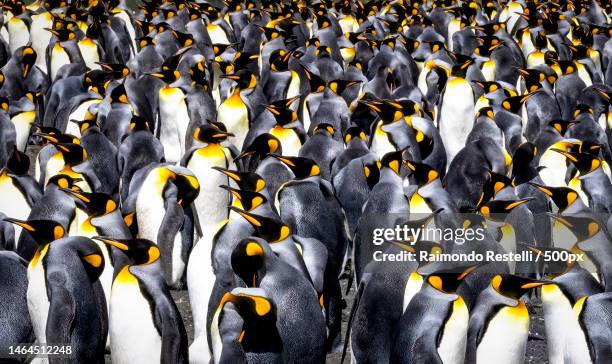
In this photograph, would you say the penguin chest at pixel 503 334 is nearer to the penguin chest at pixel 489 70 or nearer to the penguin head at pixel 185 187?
the penguin head at pixel 185 187

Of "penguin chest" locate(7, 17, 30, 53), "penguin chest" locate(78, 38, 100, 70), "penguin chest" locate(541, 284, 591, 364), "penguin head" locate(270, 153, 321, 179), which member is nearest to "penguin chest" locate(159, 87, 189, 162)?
"penguin head" locate(270, 153, 321, 179)

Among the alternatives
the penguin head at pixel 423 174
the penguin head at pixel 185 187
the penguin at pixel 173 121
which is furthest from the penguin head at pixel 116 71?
Result: the penguin head at pixel 423 174

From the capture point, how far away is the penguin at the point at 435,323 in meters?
3.76

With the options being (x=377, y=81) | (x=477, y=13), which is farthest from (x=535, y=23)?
(x=377, y=81)

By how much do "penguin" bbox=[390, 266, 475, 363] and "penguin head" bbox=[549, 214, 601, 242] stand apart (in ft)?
3.42

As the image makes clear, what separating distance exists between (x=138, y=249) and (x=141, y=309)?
0.27 meters

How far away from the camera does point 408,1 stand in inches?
574

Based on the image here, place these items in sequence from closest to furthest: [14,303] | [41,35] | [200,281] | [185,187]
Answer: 1. [14,303]
2. [200,281]
3. [185,187]
4. [41,35]

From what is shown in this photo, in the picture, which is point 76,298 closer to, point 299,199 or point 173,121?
point 299,199

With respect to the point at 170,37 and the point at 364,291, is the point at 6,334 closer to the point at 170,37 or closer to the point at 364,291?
the point at 364,291

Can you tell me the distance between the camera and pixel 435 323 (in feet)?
12.4

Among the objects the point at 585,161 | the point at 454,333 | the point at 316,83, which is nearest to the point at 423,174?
the point at 585,161

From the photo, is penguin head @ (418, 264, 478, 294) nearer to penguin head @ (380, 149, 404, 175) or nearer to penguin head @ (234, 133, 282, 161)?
penguin head @ (380, 149, 404, 175)

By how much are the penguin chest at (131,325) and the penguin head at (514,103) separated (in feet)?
14.2
